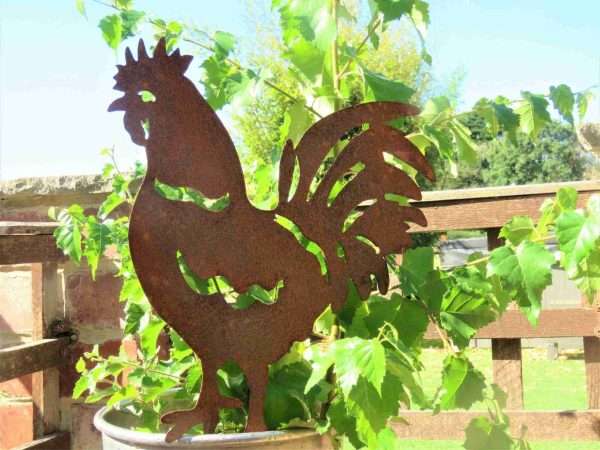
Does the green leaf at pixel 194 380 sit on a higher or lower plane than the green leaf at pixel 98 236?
lower

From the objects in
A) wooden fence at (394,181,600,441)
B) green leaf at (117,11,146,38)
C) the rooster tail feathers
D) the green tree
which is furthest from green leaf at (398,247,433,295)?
the green tree

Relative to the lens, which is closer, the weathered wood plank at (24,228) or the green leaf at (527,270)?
the green leaf at (527,270)

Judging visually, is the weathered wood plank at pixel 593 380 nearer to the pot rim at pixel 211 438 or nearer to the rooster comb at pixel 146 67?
the pot rim at pixel 211 438

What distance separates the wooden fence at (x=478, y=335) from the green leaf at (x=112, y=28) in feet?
2.14

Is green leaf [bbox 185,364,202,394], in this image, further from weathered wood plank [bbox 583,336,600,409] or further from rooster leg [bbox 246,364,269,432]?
weathered wood plank [bbox 583,336,600,409]

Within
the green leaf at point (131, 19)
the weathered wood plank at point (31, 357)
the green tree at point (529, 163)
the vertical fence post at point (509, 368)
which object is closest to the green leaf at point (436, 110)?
the green leaf at point (131, 19)

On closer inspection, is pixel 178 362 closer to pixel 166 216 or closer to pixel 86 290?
pixel 166 216

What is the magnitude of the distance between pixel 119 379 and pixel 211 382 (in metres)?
0.86

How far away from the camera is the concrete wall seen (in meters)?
1.46

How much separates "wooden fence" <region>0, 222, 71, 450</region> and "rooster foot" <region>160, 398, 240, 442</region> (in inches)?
33.2

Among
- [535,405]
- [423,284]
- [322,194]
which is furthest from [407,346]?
[535,405]

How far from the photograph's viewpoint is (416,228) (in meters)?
1.33

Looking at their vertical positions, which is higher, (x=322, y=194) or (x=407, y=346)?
(x=322, y=194)

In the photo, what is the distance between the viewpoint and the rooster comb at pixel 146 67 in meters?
0.65
